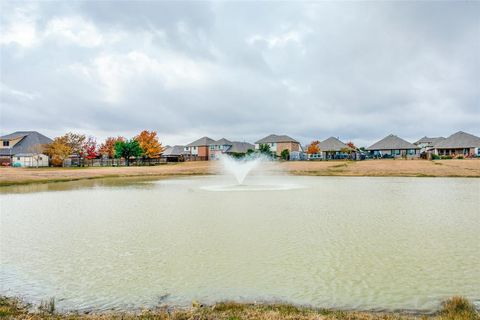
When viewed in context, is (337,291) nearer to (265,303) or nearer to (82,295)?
(265,303)

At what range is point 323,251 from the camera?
12.0 meters

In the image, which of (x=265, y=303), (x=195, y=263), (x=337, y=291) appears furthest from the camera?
(x=195, y=263)

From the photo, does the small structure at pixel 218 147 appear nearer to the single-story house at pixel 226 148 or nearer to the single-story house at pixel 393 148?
the single-story house at pixel 226 148

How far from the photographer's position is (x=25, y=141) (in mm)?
88500

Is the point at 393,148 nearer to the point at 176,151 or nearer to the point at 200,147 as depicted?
the point at 200,147

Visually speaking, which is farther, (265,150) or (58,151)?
(265,150)

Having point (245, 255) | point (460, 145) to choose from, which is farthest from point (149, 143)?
point (245, 255)

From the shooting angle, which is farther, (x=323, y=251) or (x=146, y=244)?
(x=146, y=244)

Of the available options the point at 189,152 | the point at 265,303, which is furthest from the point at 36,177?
the point at 189,152

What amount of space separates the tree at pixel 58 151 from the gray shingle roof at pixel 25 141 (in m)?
6.74

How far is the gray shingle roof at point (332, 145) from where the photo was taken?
108812 millimetres

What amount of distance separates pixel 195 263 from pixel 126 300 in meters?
3.00

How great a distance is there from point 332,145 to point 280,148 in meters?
18.0

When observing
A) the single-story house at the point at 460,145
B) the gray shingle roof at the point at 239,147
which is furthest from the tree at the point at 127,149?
the single-story house at the point at 460,145
